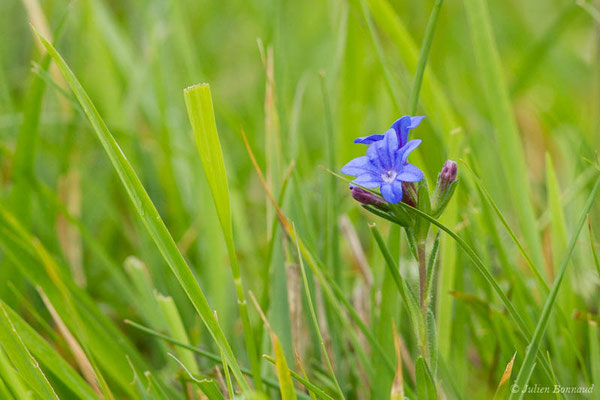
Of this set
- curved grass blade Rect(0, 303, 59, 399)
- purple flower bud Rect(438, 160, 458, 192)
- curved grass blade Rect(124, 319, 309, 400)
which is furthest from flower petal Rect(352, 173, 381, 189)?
curved grass blade Rect(0, 303, 59, 399)

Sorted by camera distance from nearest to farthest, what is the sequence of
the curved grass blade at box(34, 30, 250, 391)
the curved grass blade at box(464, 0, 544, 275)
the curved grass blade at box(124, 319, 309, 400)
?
1. the curved grass blade at box(34, 30, 250, 391)
2. the curved grass blade at box(124, 319, 309, 400)
3. the curved grass blade at box(464, 0, 544, 275)

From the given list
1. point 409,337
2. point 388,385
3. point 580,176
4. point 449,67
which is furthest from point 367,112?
point 388,385

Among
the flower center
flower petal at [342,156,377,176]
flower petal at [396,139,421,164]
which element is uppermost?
flower petal at [396,139,421,164]

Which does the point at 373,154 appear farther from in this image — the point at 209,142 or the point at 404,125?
the point at 209,142

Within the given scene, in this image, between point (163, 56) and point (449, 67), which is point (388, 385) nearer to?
point (163, 56)

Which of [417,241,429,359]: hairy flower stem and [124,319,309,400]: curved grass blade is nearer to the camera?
[417,241,429,359]: hairy flower stem

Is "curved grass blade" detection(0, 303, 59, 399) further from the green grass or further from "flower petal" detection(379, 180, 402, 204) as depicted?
"flower petal" detection(379, 180, 402, 204)

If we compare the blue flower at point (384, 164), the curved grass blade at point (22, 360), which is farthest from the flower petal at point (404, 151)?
the curved grass blade at point (22, 360)
